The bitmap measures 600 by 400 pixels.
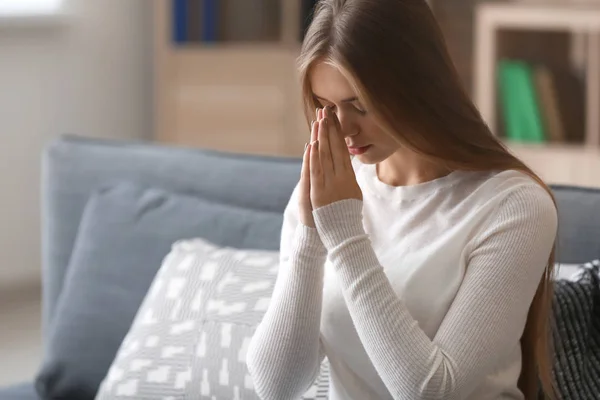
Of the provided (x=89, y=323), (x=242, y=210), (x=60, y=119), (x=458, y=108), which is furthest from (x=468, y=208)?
(x=60, y=119)

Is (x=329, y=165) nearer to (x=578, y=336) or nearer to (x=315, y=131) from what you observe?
(x=315, y=131)

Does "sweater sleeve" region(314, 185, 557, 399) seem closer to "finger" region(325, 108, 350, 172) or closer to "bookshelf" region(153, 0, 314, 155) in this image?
"finger" region(325, 108, 350, 172)

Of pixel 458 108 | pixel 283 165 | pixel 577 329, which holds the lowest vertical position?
pixel 577 329

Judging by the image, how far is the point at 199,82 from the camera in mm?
4449

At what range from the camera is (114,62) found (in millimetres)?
4535

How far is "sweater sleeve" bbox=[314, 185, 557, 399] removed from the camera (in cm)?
139

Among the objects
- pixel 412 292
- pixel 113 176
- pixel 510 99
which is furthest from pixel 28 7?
pixel 412 292

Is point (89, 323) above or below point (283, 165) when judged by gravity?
below

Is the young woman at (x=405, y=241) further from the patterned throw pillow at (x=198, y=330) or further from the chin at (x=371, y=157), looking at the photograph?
the patterned throw pillow at (x=198, y=330)

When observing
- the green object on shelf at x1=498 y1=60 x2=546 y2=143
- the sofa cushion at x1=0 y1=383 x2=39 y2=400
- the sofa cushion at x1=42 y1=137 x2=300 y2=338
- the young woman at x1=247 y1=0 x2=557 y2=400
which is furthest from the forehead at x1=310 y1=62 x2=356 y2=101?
the green object on shelf at x1=498 y1=60 x2=546 y2=143

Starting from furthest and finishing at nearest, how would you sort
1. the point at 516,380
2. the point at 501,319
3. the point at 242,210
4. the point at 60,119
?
the point at 60,119, the point at 242,210, the point at 516,380, the point at 501,319

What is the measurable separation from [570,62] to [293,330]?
275cm

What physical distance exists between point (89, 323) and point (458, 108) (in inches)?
34.5

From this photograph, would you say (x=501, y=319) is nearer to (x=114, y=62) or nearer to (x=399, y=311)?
(x=399, y=311)
